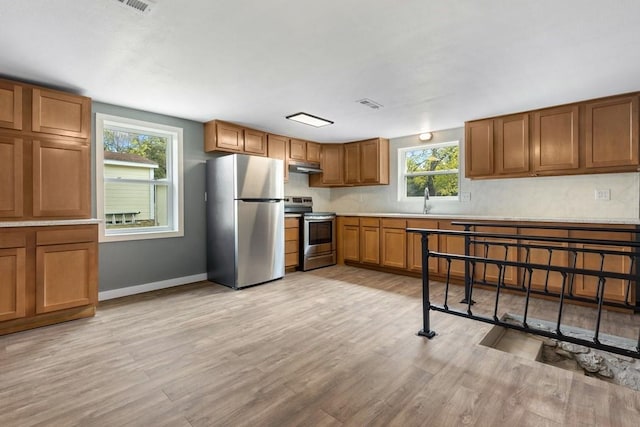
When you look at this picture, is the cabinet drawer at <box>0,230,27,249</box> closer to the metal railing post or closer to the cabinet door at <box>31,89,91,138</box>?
the cabinet door at <box>31,89,91,138</box>

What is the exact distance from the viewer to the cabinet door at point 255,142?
4562 mm

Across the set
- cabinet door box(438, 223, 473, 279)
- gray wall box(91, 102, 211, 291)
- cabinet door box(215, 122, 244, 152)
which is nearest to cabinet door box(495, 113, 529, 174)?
cabinet door box(438, 223, 473, 279)

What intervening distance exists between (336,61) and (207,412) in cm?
250

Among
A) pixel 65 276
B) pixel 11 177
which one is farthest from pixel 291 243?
pixel 11 177

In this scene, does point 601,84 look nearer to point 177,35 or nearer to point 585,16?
point 585,16

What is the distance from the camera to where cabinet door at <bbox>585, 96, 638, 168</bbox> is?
3.17 metres

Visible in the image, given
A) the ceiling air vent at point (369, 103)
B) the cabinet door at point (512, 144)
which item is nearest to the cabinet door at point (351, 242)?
the ceiling air vent at point (369, 103)

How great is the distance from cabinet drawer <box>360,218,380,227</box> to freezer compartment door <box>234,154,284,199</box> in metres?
1.48

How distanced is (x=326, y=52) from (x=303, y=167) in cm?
312

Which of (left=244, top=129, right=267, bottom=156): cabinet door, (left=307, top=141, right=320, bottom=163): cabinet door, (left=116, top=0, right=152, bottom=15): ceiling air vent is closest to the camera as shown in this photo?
(left=116, top=0, right=152, bottom=15): ceiling air vent

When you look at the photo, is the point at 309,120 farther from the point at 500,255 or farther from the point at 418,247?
the point at 500,255

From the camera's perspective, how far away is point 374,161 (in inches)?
210

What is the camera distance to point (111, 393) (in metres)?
1.77

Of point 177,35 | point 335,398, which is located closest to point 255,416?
point 335,398
